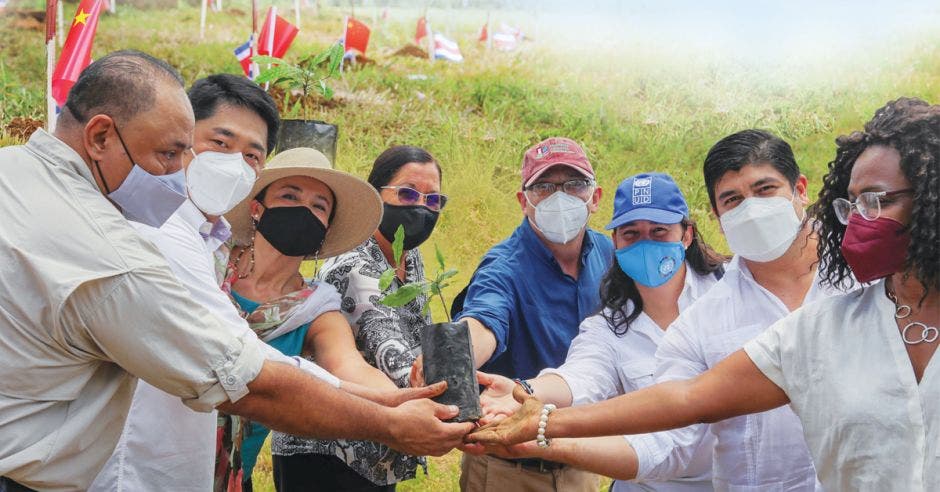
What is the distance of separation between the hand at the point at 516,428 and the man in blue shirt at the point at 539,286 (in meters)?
0.42

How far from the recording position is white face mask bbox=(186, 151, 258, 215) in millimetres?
3328

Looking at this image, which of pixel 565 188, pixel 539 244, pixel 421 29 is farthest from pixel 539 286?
pixel 421 29

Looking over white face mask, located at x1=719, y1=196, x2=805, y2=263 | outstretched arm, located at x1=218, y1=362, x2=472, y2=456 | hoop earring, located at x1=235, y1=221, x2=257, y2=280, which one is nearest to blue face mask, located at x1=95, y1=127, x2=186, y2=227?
outstretched arm, located at x1=218, y1=362, x2=472, y2=456

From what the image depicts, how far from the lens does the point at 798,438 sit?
3111 millimetres

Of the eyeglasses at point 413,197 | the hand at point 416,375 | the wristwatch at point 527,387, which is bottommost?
the hand at point 416,375

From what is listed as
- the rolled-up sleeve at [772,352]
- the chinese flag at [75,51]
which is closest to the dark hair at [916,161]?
the rolled-up sleeve at [772,352]

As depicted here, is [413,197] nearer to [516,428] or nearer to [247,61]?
[516,428]

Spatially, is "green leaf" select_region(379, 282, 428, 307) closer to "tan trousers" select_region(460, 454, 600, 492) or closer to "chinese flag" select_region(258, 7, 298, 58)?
"tan trousers" select_region(460, 454, 600, 492)

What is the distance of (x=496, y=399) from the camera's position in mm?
3604

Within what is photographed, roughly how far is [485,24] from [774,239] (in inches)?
488

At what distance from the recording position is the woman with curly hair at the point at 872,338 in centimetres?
238

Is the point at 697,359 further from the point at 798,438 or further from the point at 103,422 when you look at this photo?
the point at 103,422

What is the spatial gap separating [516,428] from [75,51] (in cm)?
469

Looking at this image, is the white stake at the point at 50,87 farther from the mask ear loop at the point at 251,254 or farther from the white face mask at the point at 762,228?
the white face mask at the point at 762,228
